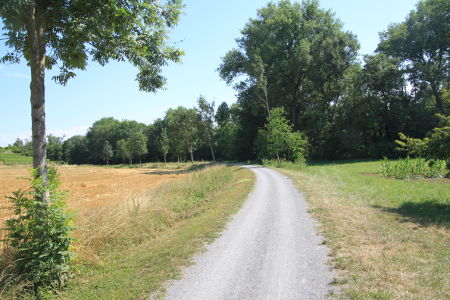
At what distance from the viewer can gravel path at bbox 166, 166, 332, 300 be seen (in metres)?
4.82

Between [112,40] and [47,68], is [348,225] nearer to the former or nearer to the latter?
[112,40]

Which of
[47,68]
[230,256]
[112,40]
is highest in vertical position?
[112,40]

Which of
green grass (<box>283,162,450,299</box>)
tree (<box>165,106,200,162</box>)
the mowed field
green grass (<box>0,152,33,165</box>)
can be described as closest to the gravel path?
green grass (<box>283,162,450,299</box>)

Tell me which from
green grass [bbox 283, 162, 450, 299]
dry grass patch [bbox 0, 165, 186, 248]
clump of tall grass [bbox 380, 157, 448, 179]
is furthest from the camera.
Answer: clump of tall grass [bbox 380, 157, 448, 179]

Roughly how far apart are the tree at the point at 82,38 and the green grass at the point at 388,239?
5.93 m

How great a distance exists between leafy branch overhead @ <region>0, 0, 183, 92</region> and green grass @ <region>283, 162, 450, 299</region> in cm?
595

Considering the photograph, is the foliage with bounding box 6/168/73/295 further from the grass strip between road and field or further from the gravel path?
the gravel path

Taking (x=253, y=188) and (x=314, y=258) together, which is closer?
(x=314, y=258)

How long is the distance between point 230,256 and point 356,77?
44.3m

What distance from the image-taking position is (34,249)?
530 centimetres

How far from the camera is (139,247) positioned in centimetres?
834

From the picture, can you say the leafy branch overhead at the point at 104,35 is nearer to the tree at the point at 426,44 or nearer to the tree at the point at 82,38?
the tree at the point at 82,38

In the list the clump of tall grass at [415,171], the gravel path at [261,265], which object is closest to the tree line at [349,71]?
the clump of tall grass at [415,171]

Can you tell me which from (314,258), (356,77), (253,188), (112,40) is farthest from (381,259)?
Result: (356,77)
